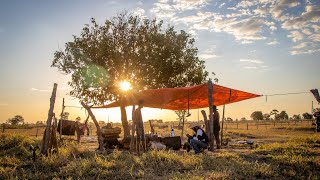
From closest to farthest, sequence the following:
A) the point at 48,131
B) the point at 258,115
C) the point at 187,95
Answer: the point at 48,131, the point at 187,95, the point at 258,115

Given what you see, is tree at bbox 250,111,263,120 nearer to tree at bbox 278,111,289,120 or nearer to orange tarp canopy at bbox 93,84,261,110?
tree at bbox 278,111,289,120

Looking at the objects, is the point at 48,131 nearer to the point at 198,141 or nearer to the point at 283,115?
the point at 198,141

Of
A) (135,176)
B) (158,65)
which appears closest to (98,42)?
(158,65)

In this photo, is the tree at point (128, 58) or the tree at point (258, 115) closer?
the tree at point (128, 58)

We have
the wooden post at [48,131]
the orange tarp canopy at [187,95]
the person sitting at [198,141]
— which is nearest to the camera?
the wooden post at [48,131]

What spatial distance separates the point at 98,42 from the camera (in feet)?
70.2

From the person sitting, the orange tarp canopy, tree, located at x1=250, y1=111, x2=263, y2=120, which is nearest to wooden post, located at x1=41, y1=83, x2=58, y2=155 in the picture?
the orange tarp canopy

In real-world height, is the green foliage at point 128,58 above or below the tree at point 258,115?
above

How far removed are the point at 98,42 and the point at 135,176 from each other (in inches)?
603

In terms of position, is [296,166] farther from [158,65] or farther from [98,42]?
[98,42]

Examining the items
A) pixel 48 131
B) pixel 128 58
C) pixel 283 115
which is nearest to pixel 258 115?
pixel 283 115

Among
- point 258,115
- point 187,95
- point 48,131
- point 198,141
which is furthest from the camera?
point 258,115

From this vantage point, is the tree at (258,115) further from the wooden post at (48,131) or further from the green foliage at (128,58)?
the wooden post at (48,131)

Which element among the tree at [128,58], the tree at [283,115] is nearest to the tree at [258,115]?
the tree at [283,115]
